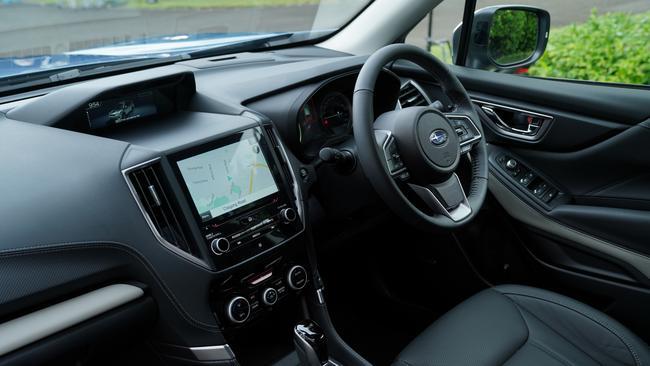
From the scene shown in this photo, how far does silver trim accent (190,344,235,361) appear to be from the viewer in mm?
1732

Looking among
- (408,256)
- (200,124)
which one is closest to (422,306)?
(408,256)

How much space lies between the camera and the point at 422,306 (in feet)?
8.71

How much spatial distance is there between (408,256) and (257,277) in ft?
3.32

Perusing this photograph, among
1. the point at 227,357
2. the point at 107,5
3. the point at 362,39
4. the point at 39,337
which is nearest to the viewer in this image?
the point at 39,337

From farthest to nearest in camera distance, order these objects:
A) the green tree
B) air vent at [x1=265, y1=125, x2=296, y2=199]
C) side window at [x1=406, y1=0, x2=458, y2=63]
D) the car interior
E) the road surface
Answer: the green tree, side window at [x1=406, y1=0, x2=458, y2=63], the road surface, air vent at [x1=265, y1=125, x2=296, y2=199], the car interior

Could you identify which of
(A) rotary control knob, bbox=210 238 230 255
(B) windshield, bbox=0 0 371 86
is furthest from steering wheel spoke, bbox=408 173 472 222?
(B) windshield, bbox=0 0 371 86

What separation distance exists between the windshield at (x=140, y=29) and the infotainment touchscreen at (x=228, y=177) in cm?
71

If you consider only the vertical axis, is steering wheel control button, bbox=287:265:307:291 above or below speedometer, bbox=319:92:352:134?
below

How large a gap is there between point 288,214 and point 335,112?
0.50 m

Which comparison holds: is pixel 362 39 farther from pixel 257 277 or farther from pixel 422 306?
pixel 257 277

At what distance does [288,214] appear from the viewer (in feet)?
6.10

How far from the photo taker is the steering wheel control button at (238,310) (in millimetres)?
1738

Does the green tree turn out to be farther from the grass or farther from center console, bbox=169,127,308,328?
center console, bbox=169,127,308,328

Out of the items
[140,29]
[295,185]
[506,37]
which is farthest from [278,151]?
[506,37]
